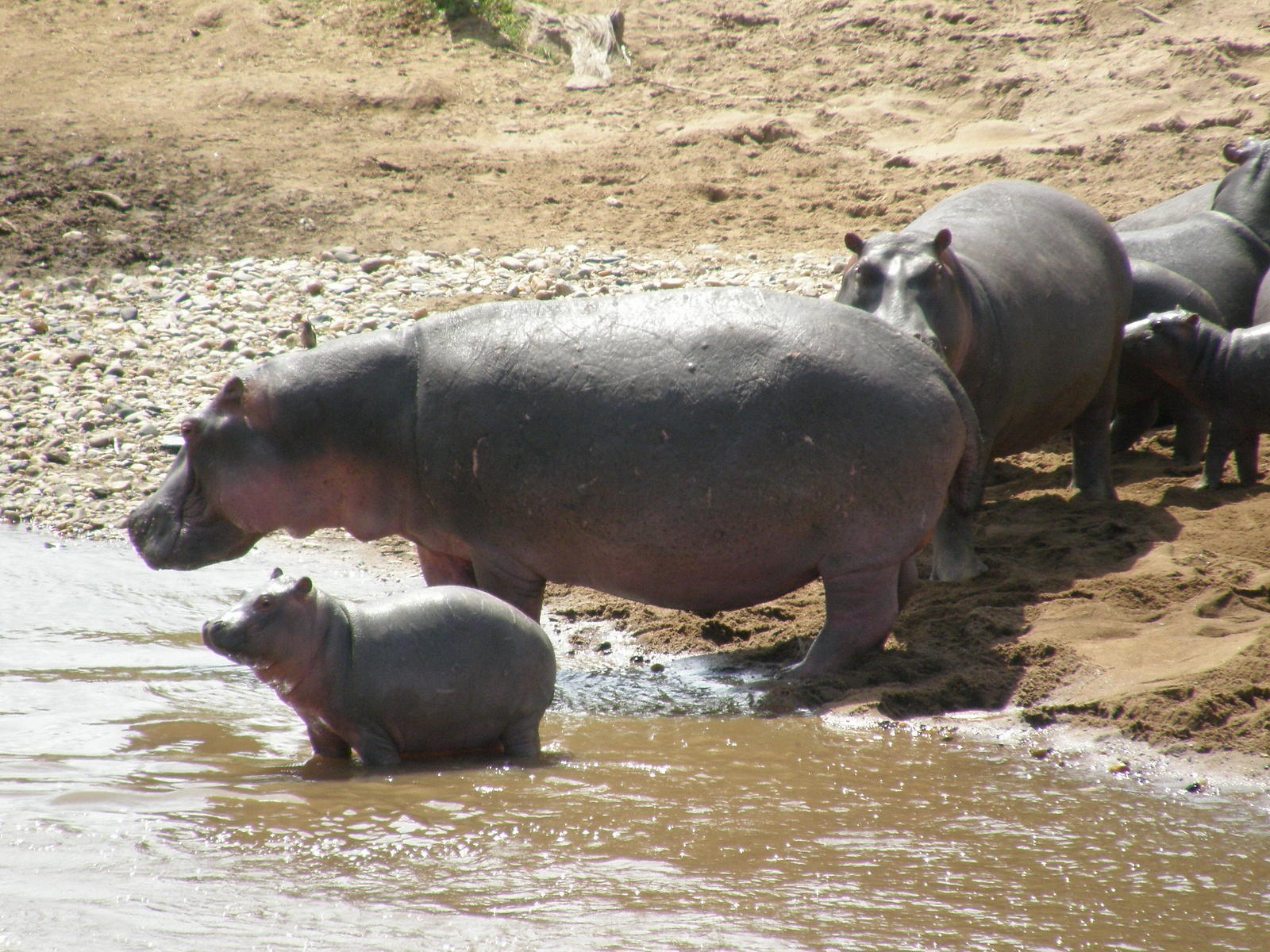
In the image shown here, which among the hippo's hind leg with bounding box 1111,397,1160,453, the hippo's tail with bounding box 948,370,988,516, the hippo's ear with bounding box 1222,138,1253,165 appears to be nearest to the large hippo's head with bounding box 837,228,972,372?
the hippo's tail with bounding box 948,370,988,516

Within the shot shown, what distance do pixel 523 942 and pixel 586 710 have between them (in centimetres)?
237

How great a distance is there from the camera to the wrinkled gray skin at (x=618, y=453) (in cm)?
520

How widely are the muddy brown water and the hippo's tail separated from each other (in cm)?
124

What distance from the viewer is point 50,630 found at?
6.39 meters

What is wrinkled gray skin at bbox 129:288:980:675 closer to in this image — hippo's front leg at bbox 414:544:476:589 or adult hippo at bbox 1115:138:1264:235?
hippo's front leg at bbox 414:544:476:589

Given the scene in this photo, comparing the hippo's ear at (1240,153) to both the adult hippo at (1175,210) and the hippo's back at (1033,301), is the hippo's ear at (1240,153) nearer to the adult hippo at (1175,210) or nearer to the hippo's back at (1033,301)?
the adult hippo at (1175,210)

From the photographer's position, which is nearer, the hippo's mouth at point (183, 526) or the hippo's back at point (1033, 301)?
the hippo's mouth at point (183, 526)

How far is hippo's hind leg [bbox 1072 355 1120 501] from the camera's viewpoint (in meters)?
7.31

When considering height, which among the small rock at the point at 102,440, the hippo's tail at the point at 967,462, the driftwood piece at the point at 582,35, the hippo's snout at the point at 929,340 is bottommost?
the small rock at the point at 102,440

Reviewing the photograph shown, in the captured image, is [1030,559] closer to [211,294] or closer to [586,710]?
[586,710]

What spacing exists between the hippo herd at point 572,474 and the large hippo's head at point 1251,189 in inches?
125

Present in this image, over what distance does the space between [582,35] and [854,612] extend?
10.6 meters

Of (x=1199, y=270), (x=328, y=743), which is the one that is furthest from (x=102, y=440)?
(x=1199, y=270)

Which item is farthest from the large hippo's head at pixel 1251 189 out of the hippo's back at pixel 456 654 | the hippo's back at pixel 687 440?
the hippo's back at pixel 456 654
